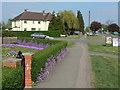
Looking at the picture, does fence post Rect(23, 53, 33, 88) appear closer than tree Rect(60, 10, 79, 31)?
Yes

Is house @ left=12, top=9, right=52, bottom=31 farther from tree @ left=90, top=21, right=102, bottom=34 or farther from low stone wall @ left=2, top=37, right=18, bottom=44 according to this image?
low stone wall @ left=2, top=37, right=18, bottom=44

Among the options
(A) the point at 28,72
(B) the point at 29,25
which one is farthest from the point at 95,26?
(A) the point at 28,72

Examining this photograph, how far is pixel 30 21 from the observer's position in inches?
2265

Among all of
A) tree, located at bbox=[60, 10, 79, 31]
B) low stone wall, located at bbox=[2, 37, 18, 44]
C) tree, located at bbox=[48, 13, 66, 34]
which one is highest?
tree, located at bbox=[60, 10, 79, 31]

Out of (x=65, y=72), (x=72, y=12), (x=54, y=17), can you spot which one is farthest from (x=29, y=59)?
(x=72, y=12)

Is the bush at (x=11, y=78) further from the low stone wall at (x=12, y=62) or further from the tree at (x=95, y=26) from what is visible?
the tree at (x=95, y=26)

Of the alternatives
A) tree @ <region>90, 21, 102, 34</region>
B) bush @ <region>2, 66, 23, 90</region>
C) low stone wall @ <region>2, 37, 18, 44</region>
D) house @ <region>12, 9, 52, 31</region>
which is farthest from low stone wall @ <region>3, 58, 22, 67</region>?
tree @ <region>90, 21, 102, 34</region>

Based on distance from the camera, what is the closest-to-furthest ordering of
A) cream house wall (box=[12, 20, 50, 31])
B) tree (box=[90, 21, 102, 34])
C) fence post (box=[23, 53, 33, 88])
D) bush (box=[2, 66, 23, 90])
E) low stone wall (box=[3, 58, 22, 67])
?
1. bush (box=[2, 66, 23, 90])
2. low stone wall (box=[3, 58, 22, 67])
3. fence post (box=[23, 53, 33, 88])
4. cream house wall (box=[12, 20, 50, 31])
5. tree (box=[90, 21, 102, 34])

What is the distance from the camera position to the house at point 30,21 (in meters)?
56.5

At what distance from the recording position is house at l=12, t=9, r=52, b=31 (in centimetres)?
5654

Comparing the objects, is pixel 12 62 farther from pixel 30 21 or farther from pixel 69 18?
pixel 30 21

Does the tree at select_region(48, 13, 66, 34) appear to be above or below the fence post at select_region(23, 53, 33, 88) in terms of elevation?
above

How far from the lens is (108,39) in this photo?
2291 centimetres

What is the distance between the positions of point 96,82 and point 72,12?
5214 cm
